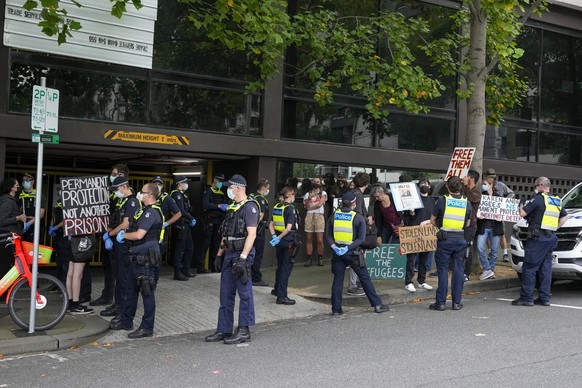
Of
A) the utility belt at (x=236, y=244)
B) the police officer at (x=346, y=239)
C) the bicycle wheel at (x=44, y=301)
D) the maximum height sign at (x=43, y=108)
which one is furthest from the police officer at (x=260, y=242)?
the maximum height sign at (x=43, y=108)

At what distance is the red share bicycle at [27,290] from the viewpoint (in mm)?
8328

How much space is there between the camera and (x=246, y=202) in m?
8.03

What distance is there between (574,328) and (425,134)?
8520 millimetres

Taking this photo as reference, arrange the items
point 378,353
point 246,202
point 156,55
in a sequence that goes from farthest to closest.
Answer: point 156,55 < point 246,202 < point 378,353

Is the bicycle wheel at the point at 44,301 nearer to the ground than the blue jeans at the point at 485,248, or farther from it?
nearer to the ground

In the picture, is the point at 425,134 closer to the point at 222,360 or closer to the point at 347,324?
the point at 347,324

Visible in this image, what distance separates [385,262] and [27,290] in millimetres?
5579

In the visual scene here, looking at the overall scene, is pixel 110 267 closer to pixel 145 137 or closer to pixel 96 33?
pixel 145 137

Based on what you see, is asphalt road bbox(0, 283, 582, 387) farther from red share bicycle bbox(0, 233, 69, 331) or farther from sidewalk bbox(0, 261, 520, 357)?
red share bicycle bbox(0, 233, 69, 331)

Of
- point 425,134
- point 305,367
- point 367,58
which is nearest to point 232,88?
point 367,58

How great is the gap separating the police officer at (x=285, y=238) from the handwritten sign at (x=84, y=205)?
8.23 ft

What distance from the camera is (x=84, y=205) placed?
946 cm

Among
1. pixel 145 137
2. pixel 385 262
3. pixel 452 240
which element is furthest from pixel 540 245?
pixel 145 137

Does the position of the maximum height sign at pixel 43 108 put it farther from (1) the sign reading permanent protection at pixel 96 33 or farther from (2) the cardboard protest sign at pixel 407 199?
(2) the cardboard protest sign at pixel 407 199
